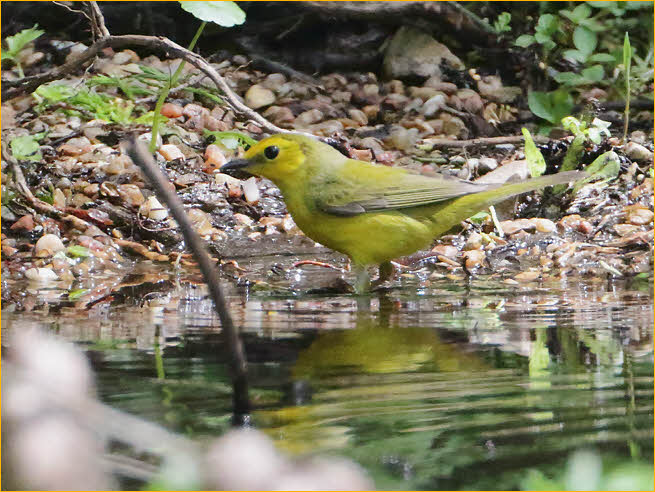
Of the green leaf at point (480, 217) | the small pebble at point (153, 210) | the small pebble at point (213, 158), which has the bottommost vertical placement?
the green leaf at point (480, 217)

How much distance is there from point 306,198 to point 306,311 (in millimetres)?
968

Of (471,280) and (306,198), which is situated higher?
(306,198)

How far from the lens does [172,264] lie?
14.9ft

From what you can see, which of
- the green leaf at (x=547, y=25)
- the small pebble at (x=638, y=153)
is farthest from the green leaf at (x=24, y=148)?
the green leaf at (x=547, y=25)

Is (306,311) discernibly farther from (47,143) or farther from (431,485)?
(47,143)

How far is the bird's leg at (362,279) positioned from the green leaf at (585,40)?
123 inches

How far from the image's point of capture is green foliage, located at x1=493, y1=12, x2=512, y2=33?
756 cm

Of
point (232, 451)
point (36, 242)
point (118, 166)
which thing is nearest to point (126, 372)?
point (232, 451)

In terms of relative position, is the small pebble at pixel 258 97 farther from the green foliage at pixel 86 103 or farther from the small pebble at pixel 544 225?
the small pebble at pixel 544 225

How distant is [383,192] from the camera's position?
4.37m

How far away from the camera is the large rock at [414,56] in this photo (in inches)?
301

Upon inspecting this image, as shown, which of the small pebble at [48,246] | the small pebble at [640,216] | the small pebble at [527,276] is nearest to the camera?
the small pebble at [527,276]

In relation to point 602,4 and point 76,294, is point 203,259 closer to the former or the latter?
point 76,294

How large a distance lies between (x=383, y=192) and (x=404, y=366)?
2079mm
